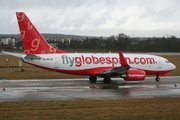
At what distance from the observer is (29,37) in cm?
3136

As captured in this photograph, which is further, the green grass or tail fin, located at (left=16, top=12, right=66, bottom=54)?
tail fin, located at (left=16, top=12, right=66, bottom=54)

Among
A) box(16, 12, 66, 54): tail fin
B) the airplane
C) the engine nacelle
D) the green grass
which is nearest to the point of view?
the green grass

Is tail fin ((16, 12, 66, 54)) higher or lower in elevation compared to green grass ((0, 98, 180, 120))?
higher

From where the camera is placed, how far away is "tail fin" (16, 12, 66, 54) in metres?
31.1

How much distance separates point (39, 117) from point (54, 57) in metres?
16.9

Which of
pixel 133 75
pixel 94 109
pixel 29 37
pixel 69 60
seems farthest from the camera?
pixel 69 60

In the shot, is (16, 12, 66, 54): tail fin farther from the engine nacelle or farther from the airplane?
the engine nacelle

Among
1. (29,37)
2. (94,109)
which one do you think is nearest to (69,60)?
(29,37)

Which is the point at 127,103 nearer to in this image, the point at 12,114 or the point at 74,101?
the point at 74,101

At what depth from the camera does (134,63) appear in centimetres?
3450

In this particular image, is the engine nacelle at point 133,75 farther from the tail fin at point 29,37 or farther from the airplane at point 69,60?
the tail fin at point 29,37

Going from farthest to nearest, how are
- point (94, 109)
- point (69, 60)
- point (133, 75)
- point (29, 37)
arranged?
point (69, 60)
point (29, 37)
point (133, 75)
point (94, 109)

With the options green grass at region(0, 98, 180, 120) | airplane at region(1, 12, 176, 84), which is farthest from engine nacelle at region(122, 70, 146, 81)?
green grass at region(0, 98, 180, 120)

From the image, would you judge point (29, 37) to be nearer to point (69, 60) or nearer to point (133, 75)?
point (69, 60)
